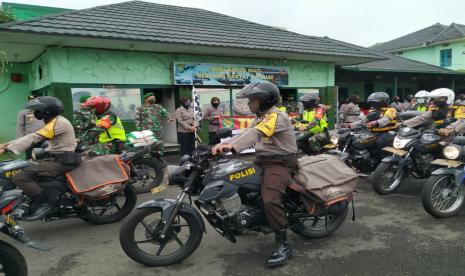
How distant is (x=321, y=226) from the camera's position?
4262 mm

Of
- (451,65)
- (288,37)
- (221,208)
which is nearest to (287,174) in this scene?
(221,208)

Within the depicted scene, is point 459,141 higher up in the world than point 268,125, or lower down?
lower down

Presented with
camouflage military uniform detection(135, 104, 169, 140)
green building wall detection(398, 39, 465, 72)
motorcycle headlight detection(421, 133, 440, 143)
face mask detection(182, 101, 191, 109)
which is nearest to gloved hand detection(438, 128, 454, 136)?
motorcycle headlight detection(421, 133, 440, 143)

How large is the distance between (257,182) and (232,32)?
9.12 m

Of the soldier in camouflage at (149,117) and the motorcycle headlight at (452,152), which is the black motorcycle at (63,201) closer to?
the soldier in camouflage at (149,117)

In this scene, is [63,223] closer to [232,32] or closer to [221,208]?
[221,208]

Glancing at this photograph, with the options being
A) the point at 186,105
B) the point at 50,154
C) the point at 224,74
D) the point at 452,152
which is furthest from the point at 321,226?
the point at 224,74

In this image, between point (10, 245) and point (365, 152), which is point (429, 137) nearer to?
point (365, 152)

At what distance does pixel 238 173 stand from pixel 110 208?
2.57m

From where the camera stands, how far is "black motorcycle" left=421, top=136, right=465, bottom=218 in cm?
460

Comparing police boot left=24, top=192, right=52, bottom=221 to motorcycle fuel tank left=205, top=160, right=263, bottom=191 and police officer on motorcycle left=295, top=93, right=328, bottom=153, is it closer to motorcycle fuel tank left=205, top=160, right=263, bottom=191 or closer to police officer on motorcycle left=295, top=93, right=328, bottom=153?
motorcycle fuel tank left=205, top=160, right=263, bottom=191

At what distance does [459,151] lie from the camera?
16.2ft

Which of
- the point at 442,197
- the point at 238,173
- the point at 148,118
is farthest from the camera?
the point at 148,118

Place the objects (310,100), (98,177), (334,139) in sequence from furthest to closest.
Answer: (310,100), (334,139), (98,177)
